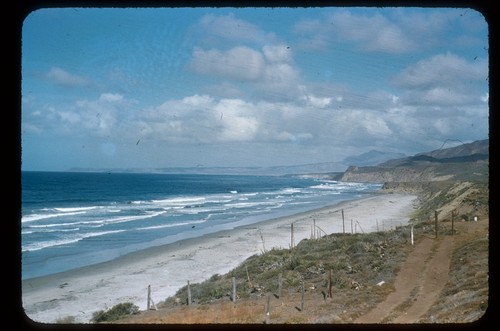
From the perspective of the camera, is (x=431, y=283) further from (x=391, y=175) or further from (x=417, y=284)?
(x=391, y=175)

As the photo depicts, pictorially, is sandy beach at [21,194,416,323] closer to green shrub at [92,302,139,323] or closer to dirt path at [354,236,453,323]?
green shrub at [92,302,139,323]

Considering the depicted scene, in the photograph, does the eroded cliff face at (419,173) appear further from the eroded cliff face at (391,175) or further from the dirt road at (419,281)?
the dirt road at (419,281)

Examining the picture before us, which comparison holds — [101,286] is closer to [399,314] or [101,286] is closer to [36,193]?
[399,314]

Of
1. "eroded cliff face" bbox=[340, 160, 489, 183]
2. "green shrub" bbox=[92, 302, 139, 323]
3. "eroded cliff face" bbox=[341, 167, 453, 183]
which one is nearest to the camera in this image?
"green shrub" bbox=[92, 302, 139, 323]

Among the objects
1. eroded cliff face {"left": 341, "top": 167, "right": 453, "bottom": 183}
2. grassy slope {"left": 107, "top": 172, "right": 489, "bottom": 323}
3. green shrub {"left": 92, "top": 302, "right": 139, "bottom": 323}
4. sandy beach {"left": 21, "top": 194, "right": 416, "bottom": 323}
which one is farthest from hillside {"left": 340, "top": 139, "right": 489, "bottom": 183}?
green shrub {"left": 92, "top": 302, "right": 139, "bottom": 323}

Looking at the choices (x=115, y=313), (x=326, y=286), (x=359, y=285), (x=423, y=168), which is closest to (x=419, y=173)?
(x=423, y=168)

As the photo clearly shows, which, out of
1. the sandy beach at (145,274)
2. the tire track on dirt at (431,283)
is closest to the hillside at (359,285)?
the tire track on dirt at (431,283)
